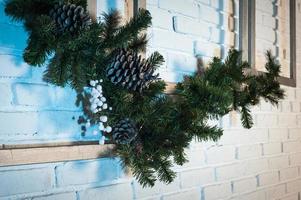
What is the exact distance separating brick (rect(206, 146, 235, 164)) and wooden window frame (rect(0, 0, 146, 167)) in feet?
1.33

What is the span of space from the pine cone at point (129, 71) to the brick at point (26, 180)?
252 mm

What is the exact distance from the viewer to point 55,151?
2.48 ft

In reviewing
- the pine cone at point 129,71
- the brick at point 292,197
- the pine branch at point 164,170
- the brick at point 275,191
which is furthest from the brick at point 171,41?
the brick at point 292,197

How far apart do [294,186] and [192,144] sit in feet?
2.40

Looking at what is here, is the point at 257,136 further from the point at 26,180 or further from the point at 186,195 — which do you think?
the point at 26,180

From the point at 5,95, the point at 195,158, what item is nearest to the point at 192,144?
the point at 195,158

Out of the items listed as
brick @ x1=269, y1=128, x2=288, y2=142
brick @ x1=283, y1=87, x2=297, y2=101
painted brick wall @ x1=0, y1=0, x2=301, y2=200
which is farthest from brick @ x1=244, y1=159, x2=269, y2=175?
brick @ x1=283, y1=87, x2=297, y2=101

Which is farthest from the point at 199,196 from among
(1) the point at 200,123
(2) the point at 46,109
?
(2) the point at 46,109

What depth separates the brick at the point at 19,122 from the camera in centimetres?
71

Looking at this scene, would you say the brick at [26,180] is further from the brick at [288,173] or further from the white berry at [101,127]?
the brick at [288,173]

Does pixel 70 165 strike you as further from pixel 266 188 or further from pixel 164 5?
pixel 266 188

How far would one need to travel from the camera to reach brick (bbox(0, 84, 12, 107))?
70 cm

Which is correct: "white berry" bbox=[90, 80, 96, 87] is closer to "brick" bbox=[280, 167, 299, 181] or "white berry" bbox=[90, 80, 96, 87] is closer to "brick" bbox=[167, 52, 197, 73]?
"brick" bbox=[167, 52, 197, 73]

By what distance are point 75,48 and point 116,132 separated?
0.72 ft
